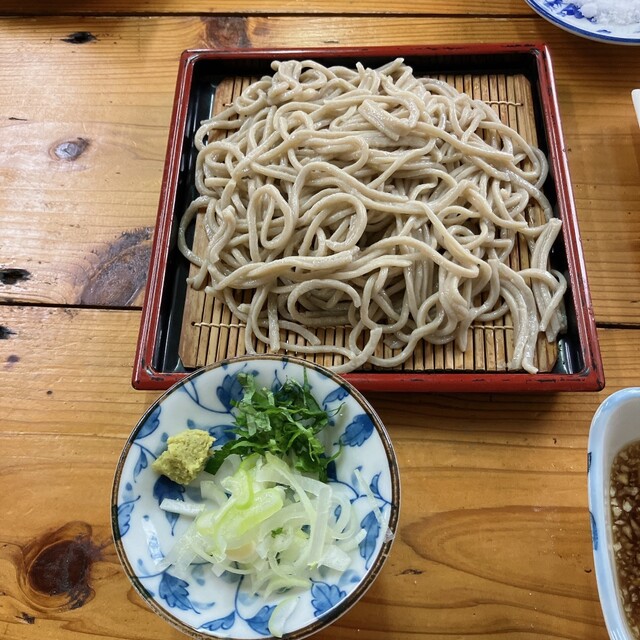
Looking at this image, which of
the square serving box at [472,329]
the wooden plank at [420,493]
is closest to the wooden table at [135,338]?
the wooden plank at [420,493]

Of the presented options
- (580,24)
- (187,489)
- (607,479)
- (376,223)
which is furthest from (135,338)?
(580,24)

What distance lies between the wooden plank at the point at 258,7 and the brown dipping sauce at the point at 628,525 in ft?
5.50

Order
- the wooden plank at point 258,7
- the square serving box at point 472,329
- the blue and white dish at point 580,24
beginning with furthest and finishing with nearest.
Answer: the wooden plank at point 258,7 → the blue and white dish at point 580,24 → the square serving box at point 472,329

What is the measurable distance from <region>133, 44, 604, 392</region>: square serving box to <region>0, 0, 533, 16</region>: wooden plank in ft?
1.27

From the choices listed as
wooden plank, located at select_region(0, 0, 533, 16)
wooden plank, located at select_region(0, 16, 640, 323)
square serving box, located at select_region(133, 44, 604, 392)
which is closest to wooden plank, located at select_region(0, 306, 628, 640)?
square serving box, located at select_region(133, 44, 604, 392)

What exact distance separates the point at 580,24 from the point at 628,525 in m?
1.60

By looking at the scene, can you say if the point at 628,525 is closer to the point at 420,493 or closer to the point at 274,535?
the point at 420,493

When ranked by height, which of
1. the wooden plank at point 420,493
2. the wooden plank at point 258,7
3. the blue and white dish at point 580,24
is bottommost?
the wooden plank at point 420,493

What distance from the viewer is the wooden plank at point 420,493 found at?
1177 millimetres

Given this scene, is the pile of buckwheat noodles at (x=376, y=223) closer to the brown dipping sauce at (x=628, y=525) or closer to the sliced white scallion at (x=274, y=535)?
the brown dipping sauce at (x=628, y=525)

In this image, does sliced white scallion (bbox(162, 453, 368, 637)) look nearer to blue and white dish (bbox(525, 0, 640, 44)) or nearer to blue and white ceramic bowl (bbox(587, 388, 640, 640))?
blue and white ceramic bowl (bbox(587, 388, 640, 640))

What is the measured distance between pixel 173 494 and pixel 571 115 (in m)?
1.63

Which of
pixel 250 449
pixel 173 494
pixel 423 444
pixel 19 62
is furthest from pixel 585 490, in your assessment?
pixel 19 62

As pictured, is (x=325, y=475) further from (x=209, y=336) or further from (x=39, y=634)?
(x=39, y=634)
